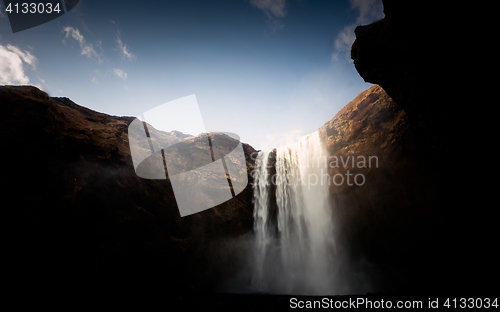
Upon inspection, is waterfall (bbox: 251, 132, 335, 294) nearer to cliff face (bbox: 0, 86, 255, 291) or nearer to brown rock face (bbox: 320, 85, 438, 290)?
brown rock face (bbox: 320, 85, 438, 290)

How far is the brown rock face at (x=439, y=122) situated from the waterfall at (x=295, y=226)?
11.4ft

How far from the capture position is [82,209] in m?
7.84

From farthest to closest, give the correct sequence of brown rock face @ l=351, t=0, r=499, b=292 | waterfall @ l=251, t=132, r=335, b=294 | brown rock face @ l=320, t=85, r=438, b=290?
waterfall @ l=251, t=132, r=335, b=294, brown rock face @ l=320, t=85, r=438, b=290, brown rock face @ l=351, t=0, r=499, b=292

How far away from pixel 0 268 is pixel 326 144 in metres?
15.7

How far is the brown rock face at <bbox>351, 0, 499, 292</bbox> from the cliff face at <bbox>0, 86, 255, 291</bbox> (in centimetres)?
1174

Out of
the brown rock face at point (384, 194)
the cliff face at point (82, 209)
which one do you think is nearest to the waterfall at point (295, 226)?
the brown rock face at point (384, 194)

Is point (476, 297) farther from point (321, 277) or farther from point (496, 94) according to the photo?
point (496, 94)

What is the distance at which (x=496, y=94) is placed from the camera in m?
6.97

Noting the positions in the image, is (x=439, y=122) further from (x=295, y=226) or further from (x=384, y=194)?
(x=295, y=226)

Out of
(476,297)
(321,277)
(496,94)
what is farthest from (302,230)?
(496,94)

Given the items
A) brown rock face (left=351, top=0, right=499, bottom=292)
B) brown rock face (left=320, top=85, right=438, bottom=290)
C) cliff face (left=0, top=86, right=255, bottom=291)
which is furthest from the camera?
brown rock face (left=320, top=85, right=438, bottom=290)

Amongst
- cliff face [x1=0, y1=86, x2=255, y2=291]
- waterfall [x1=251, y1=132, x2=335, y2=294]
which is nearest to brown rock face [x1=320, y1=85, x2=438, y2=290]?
waterfall [x1=251, y1=132, x2=335, y2=294]

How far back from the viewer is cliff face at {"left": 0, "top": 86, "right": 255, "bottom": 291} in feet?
22.6

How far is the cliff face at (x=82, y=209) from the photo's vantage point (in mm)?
6875
